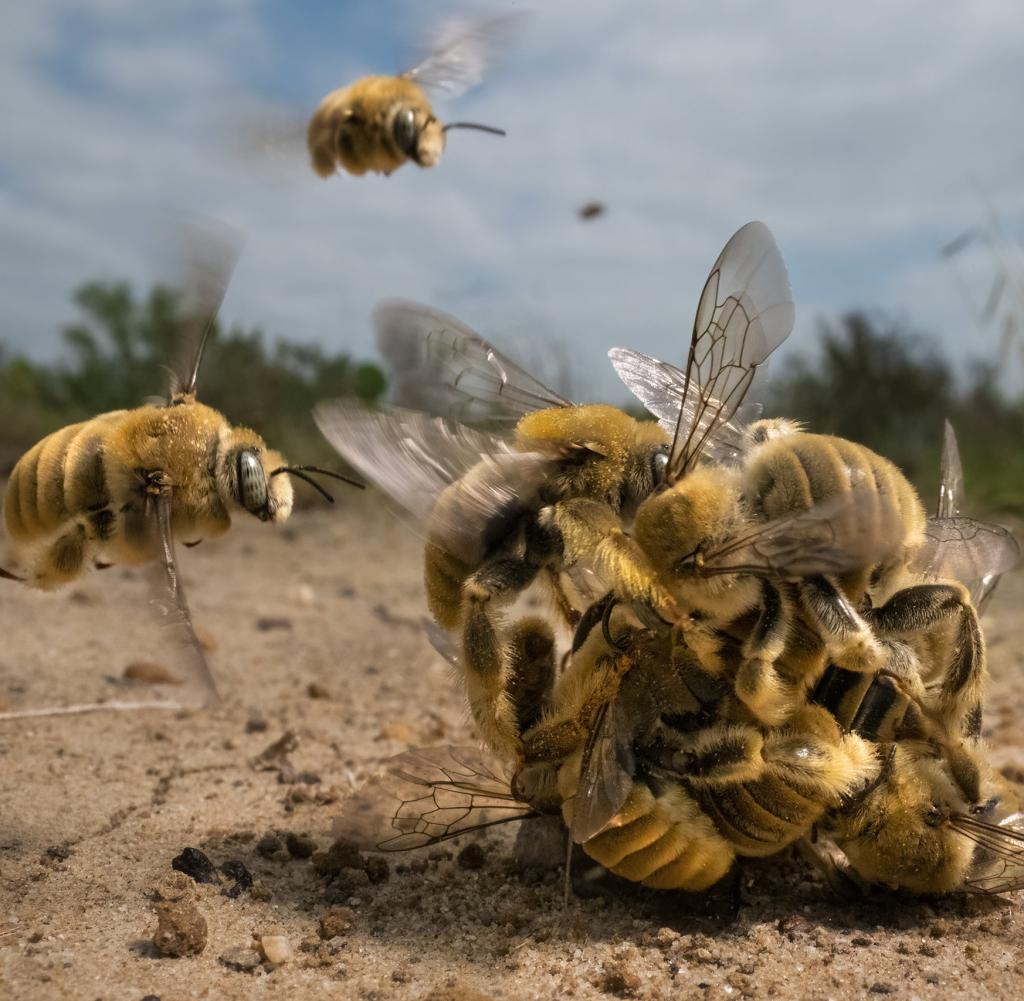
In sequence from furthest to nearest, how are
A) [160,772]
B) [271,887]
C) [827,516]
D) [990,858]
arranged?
1. [160,772]
2. [271,887]
3. [990,858]
4. [827,516]

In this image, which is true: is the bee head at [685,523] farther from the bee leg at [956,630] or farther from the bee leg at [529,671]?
the bee leg at [956,630]

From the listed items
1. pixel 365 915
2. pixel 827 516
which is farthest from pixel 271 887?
pixel 827 516

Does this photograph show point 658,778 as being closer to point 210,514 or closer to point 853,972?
point 853,972

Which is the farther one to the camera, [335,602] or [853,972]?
[335,602]

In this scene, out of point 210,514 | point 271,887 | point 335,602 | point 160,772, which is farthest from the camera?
point 335,602

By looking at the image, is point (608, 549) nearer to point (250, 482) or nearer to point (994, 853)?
point (994, 853)

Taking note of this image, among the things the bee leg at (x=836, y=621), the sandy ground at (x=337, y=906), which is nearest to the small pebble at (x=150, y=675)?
the sandy ground at (x=337, y=906)

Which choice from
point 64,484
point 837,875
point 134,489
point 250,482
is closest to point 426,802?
point 837,875

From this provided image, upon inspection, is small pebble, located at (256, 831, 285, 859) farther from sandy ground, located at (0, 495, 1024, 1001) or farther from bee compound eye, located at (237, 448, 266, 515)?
bee compound eye, located at (237, 448, 266, 515)
